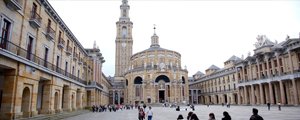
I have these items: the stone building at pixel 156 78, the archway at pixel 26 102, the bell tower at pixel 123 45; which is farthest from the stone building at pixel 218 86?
the archway at pixel 26 102

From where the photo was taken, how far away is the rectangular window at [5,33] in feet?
43.3

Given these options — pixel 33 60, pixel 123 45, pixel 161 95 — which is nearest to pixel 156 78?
pixel 161 95

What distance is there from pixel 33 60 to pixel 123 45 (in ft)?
274

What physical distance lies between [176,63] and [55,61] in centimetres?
5894

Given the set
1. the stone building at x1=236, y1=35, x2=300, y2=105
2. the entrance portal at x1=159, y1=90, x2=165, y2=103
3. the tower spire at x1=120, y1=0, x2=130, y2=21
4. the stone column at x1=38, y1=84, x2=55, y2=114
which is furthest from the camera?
the tower spire at x1=120, y1=0, x2=130, y2=21

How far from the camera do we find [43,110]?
20.1 metres

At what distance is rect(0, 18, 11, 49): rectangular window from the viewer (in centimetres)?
1321

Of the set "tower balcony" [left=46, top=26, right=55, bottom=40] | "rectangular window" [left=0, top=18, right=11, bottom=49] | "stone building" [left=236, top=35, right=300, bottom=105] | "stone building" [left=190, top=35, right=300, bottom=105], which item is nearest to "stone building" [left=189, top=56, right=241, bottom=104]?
"stone building" [left=190, top=35, right=300, bottom=105]

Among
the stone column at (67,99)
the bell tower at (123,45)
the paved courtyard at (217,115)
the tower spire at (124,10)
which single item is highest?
the tower spire at (124,10)

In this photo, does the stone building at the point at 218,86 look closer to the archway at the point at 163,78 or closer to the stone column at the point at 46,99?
the archway at the point at 163,78

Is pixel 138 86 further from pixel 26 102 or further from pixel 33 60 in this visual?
pixel 26 102

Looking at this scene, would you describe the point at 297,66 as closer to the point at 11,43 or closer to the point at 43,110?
the point at 43,110

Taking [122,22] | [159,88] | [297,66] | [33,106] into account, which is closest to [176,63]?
[159,88]

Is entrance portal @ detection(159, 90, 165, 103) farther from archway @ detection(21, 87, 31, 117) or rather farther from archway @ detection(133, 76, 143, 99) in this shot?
archway @ detection(21, 87, 31, 117)
